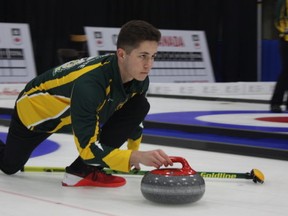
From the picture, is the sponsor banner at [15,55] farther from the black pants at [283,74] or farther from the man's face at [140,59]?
the man's face at [140,59]

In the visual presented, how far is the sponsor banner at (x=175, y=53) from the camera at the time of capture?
793 centimetres

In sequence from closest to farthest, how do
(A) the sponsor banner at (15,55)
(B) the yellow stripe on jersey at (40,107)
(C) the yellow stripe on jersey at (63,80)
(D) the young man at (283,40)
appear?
(C) the yellow stripe on jersey at (63,80) < (B) the yellow stripe on jersey at (40,107) < (D) the young man at (283,40) < (A) the sponsor banner at (15,55)

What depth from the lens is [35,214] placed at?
203 cm

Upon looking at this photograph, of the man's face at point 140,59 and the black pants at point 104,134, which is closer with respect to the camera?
the man's face at point 140,59

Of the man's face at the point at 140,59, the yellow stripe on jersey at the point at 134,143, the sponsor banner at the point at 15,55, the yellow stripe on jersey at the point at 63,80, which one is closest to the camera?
the man's face at the point at 140,59

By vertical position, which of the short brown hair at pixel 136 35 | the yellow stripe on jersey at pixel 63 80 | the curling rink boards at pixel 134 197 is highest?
the short brown hair at pixel 136 35

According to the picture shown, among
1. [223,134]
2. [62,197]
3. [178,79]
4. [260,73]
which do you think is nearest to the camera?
[62,197]

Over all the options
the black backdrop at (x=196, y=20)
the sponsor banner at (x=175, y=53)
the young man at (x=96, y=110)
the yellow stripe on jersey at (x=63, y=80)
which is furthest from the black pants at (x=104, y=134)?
the black backdrop at (x=196, y=20)

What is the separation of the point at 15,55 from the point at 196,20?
14.6 feet

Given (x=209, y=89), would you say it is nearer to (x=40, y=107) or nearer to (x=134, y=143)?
(x=134, y=143)

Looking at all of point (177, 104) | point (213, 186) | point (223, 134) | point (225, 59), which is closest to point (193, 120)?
point (223, 134)

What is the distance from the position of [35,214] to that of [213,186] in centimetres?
84

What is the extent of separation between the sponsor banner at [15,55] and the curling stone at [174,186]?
5.52 meters

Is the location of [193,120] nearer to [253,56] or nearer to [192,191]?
[192,191]
